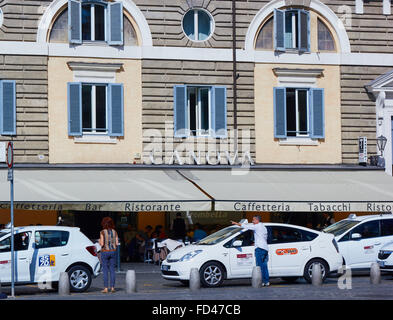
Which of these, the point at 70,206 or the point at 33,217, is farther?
the point at 33,217

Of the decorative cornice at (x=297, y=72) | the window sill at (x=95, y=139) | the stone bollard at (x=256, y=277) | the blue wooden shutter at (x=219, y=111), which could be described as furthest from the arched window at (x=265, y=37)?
the stone bollard at (x=256, y=277)

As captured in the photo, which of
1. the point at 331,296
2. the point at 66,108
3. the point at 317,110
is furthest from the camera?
the point at 317,110

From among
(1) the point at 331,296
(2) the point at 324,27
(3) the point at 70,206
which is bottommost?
(1) the point at 331,296

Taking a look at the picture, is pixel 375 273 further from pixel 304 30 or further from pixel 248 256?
pixel 304 30

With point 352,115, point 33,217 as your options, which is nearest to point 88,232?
point 33,217

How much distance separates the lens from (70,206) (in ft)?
92.7

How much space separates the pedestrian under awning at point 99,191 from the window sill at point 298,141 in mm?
4026

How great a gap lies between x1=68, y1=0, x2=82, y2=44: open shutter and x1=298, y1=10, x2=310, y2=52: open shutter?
736 cm

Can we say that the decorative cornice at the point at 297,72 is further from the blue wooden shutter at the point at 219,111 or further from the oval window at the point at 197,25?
the oval window at the point at 197,25

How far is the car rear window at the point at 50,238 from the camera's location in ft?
72.7

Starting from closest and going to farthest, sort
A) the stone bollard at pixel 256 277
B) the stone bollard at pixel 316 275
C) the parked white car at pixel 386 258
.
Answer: the stone bollard at pixel 256 277 < the stone bollard at pixel 316 275 < the parked white car at pixel 386 258

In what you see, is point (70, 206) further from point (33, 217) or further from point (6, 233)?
point (6, 233)

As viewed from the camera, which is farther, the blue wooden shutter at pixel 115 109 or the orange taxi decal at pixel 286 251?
the blue wooden shutter at pixel 115 109

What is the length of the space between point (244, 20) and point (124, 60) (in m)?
4.24
